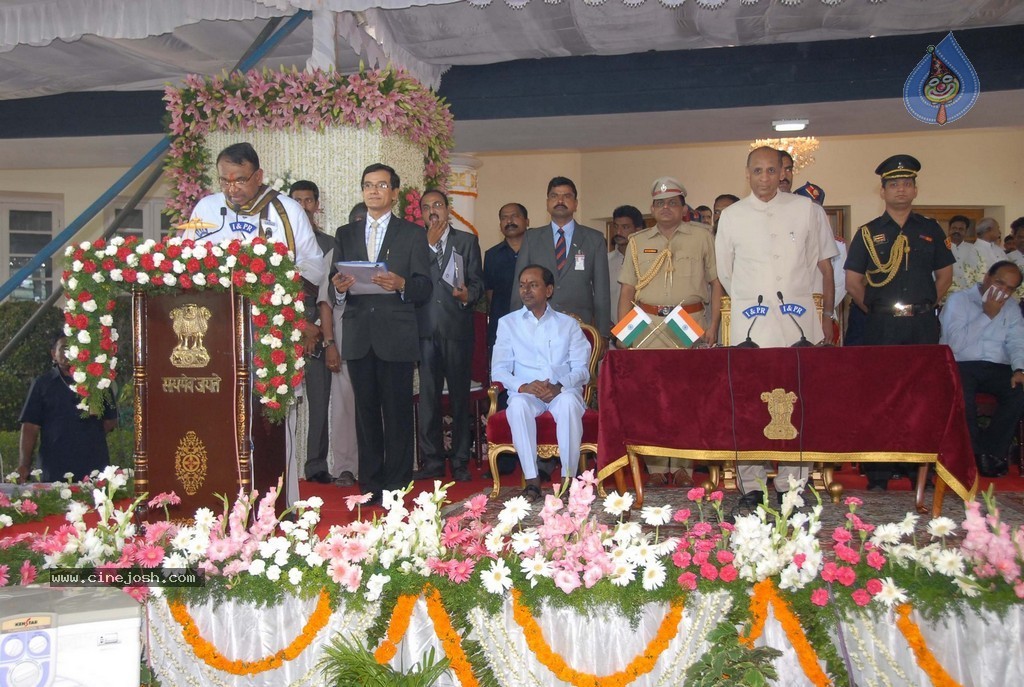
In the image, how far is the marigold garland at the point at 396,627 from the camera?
11.4 feet

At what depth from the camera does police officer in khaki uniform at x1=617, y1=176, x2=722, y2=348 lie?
5.97 metres

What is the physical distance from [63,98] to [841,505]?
8741mm

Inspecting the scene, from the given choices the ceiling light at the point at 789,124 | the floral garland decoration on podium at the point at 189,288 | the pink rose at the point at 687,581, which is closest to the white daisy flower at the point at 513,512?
the pink rose at the point at 687,581

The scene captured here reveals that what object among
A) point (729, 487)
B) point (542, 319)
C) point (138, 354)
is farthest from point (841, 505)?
point (138, 354)

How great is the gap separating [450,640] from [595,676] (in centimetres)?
52

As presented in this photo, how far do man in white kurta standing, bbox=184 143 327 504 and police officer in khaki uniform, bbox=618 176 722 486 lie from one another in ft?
7.06

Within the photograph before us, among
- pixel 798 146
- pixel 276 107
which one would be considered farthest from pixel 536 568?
pixel 798 146

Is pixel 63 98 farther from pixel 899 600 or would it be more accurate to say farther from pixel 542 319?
pixel 899 600

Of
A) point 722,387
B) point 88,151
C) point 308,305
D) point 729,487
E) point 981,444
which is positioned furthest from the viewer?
point 88,151

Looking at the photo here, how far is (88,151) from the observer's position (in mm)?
11133

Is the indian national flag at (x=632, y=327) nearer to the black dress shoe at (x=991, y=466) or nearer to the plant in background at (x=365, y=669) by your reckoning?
the plant in background at (x=365, y=669)

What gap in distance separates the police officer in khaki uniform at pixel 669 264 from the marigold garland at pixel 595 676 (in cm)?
271

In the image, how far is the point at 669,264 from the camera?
5.98 meters

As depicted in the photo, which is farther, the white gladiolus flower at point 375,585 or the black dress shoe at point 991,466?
the black dress shoe at point 991,466
